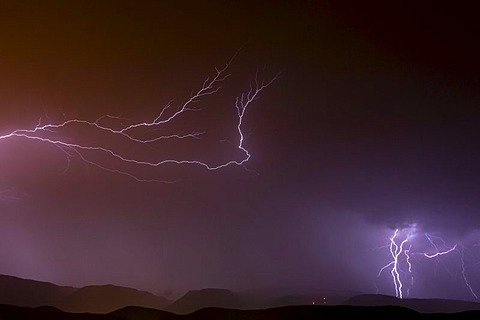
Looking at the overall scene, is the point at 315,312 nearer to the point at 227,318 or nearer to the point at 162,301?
the point at 227,318

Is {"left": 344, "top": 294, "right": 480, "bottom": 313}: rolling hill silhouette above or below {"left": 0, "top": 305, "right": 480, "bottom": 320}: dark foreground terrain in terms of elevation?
above

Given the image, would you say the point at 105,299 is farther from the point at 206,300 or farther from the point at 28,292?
the point at 206,300

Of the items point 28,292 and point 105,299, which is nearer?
point 28,292

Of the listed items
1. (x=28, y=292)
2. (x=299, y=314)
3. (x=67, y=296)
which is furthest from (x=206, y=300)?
(x=299, y=314)

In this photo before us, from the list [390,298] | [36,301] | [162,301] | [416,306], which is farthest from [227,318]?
[390,298]

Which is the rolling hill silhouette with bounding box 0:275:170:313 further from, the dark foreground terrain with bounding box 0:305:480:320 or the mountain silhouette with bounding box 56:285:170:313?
the dark foreground terrain with bounding box 0:305:480:320

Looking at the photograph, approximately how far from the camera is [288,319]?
24.9 metres

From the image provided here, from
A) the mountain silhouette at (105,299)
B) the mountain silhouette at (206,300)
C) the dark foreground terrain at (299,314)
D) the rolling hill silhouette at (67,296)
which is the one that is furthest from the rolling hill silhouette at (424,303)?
the dark foreground terrain at (299,314)

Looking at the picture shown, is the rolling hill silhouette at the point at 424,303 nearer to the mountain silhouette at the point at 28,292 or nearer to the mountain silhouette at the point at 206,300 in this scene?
the mountain silhouette at the point at 206,300

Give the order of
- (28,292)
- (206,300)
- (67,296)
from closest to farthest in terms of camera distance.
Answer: (28,292)
(67,296)
(206,300)

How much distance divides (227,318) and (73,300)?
26867mm

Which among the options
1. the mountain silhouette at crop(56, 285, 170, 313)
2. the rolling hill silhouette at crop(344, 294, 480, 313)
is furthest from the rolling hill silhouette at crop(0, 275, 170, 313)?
the rolling hill silhouette at crop(344, 294, 480, 313)

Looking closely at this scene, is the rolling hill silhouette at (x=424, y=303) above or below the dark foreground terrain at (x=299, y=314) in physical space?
above

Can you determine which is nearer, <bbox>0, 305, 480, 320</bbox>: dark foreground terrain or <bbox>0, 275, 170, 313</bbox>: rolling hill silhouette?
<bbox>0, 305, 480, 320</bbox>: dark foreground terrain
